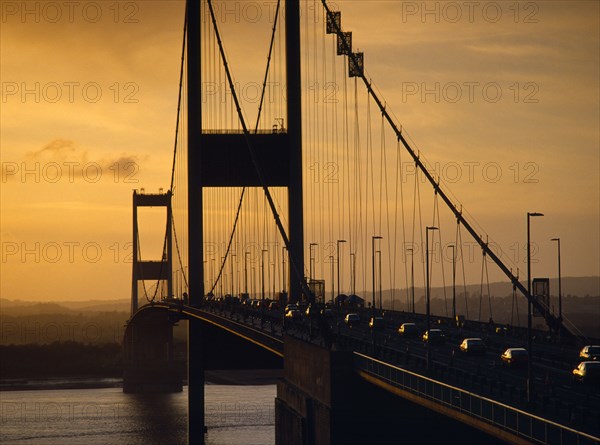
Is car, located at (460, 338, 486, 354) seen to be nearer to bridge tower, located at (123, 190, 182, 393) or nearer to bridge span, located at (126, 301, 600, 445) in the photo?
bridge span, located at (126, 301, 600, 445)

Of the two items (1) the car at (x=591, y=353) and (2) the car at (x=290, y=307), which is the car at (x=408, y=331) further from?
(1) the car at (x=591, y=353)

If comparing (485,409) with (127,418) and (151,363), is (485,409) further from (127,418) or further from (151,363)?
(151,363)

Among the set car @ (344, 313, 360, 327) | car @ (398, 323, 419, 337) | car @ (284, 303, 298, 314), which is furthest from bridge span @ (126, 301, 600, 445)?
car @ (344, 313, 360, 327)

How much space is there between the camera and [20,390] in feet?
572

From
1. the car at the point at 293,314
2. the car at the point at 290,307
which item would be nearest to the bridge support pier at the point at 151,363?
the car at the point at 290,307

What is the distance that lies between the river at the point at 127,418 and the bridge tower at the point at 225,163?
21.8 feet

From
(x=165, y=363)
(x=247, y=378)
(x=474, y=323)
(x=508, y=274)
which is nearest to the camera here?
(x=508, y=274)

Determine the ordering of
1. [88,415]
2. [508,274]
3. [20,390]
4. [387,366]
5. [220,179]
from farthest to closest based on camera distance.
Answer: [20,390]
[88,415]
[220,179]
[508,274]
[387,366]

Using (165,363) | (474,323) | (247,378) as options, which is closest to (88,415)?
(165,363)

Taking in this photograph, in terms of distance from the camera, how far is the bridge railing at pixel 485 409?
28.0 meters

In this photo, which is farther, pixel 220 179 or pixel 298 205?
pixel 220 179

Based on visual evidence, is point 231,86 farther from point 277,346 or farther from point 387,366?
point 387,366

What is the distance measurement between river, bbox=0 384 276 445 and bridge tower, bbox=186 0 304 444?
6652 millimetres

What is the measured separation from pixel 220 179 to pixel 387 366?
5059 centimetres
